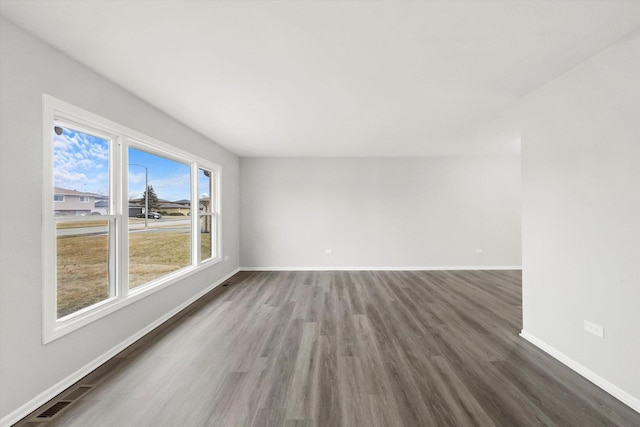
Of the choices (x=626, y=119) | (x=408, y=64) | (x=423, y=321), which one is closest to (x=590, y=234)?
(x=626, y=119)

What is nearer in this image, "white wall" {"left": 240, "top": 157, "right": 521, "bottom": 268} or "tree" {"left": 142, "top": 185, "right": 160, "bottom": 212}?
"tree" {"left": 142, "top": 185, "right": 160, "bottom": 212}

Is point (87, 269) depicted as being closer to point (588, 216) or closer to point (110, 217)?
point (110, 217)

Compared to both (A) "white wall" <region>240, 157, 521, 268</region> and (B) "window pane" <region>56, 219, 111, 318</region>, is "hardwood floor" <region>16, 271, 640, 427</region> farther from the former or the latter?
(A) "white wall" <region>240, 157, 521, 268</region>

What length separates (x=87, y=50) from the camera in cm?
193

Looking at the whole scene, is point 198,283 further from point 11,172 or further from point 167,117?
point 11,172

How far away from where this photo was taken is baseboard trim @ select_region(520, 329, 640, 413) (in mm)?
1765

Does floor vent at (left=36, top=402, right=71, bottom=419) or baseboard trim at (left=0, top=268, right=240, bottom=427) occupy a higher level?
baseboard trim at (left=0, top=268, right=240, bottom=427)

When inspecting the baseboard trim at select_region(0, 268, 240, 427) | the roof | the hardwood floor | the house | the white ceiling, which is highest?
the white ceiling

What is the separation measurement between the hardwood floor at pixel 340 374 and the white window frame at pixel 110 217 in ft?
1.64

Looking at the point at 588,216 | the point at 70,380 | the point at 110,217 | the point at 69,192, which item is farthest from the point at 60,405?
the point at 588,216

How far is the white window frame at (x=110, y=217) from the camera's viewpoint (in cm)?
183

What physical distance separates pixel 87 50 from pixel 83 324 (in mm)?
2233

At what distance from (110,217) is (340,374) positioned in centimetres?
267

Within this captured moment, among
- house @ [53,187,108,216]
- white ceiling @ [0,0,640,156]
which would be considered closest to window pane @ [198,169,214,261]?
white ceiling @ [0,0,640,156]
